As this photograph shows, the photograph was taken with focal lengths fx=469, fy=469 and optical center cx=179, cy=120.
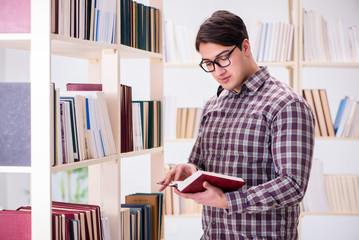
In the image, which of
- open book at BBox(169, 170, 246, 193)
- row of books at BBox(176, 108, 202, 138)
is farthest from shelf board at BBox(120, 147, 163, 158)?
row of books at BBox(176, 108, 202, 138)

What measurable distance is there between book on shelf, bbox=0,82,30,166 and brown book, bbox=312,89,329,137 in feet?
7.74

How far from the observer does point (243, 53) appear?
1.89m

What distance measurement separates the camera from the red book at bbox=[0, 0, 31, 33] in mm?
1481

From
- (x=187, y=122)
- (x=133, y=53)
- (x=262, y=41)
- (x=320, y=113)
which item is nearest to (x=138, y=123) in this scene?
(x=133, y=53)

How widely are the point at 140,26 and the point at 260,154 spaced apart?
900mm

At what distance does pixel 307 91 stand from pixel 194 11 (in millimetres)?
1331

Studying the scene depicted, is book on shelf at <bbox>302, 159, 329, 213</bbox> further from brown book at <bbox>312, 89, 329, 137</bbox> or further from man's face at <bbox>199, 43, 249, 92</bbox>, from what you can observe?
man's face at <bbox>199, 43, 249, 92</bbox>

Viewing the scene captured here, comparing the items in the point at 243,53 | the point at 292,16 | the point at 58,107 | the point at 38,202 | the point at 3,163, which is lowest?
the point at 38,202

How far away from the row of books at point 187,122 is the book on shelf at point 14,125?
2044 millimetres

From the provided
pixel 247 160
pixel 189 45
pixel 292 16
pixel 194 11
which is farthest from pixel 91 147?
pixel 194 11

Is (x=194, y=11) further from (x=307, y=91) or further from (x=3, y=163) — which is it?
(x=3, y=163)

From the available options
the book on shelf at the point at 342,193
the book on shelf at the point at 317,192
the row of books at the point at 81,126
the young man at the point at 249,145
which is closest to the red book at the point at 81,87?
the row of books at the point at 81,126

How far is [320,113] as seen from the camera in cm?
335

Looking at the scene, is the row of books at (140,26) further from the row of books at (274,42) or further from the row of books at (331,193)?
the row of books at (331,193)
